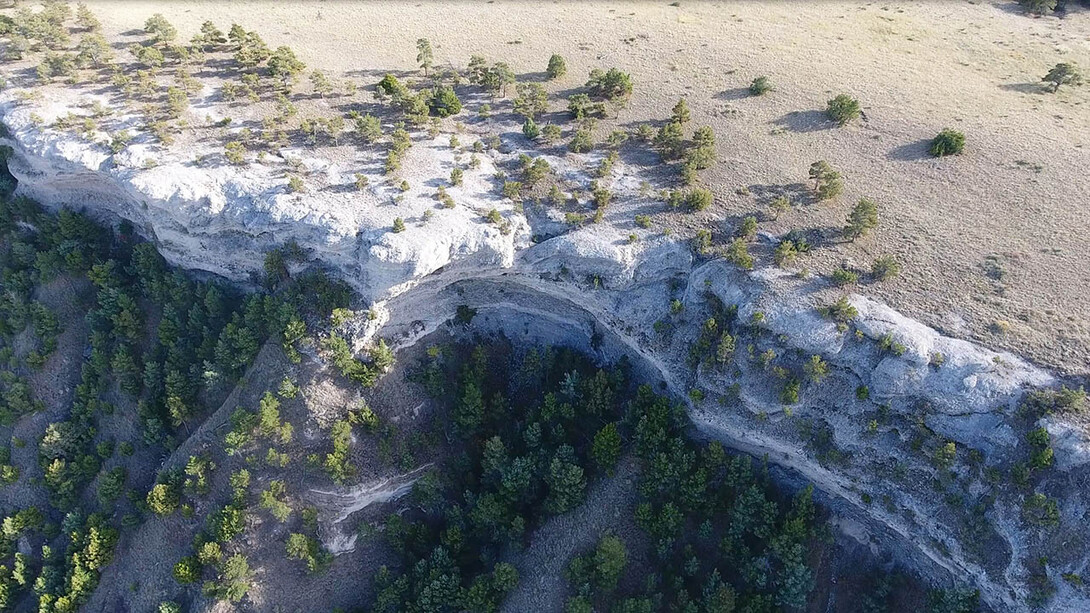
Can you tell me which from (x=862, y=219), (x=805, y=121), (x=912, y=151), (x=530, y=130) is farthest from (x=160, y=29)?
(x=912, y=151)

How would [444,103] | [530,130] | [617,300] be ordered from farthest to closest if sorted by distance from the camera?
[444,103] < [530,130] < [617,300]

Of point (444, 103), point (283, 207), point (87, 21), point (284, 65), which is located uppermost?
point (87, 21)

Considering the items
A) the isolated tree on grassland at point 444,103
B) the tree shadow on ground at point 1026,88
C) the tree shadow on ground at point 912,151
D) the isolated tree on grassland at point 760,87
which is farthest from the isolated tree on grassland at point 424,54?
the tree shadow on ground at point 1026,88

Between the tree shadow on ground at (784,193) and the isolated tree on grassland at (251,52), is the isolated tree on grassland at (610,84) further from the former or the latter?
the isolated tree on grassland at (251,52)

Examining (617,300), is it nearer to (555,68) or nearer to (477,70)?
(555,68)

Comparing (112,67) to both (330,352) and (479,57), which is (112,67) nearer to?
(479,57)

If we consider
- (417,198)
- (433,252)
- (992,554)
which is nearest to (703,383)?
(992,554)
